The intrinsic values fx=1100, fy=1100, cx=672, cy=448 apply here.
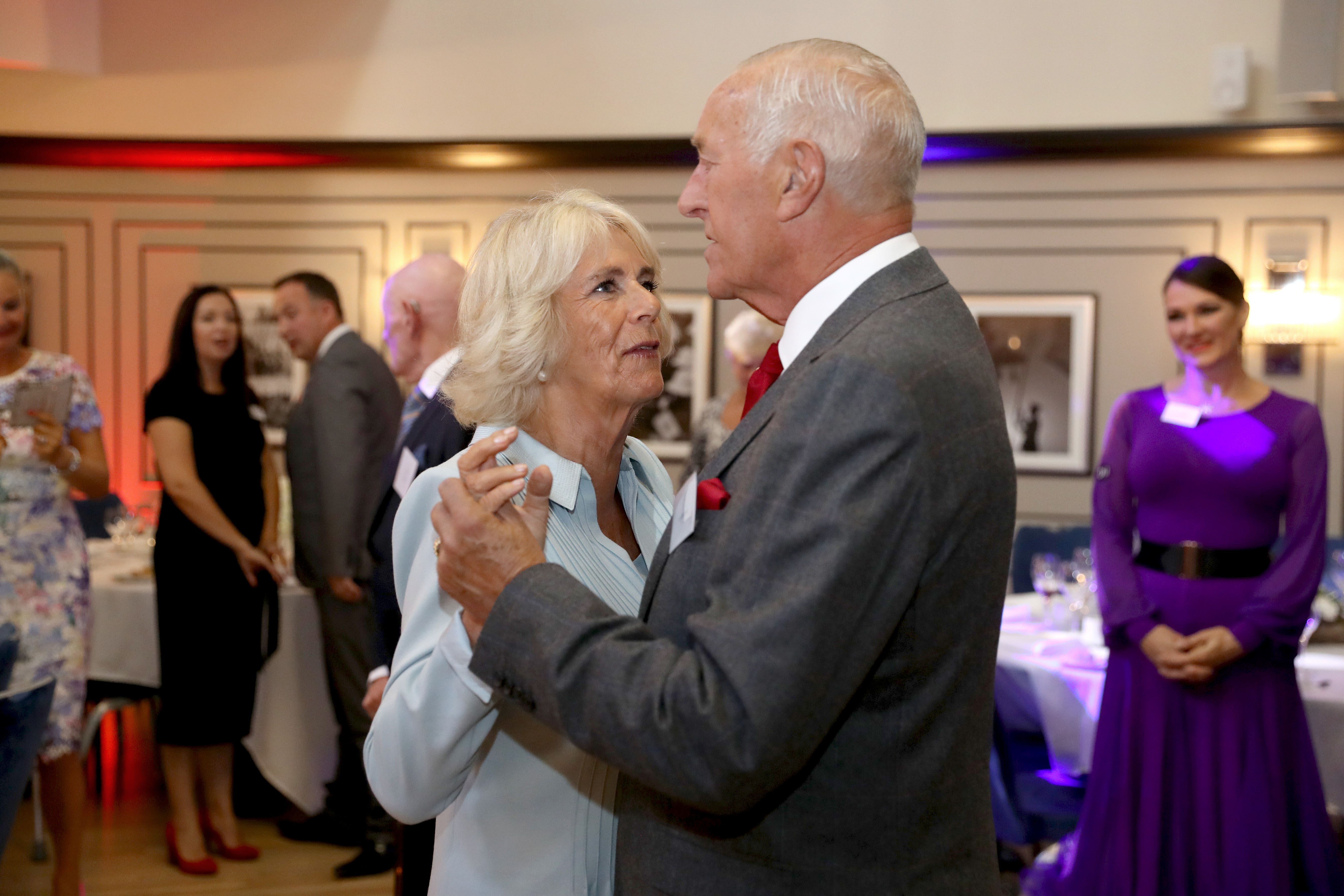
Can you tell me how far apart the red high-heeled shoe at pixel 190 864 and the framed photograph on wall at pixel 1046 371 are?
4454mm

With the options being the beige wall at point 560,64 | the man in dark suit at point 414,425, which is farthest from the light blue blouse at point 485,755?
the beige wall at point 560,64

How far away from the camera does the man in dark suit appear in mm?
2482

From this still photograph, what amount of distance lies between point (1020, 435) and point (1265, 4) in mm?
2591

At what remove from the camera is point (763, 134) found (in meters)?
1.18

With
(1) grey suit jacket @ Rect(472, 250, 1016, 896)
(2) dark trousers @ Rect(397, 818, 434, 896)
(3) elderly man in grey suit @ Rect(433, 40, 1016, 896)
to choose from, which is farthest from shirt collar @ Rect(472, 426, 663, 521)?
(2) dark trousers @ Rect(397, 818, 434, 896)

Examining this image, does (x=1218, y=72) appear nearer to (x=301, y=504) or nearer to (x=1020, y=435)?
(x=1020, y=435)

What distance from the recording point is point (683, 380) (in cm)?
663

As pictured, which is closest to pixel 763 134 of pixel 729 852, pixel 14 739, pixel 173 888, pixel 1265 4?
pixel 729 852

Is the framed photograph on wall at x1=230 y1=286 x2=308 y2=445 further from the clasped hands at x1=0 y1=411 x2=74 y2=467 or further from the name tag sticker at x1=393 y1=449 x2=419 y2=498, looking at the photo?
the name tag sticker at x1=393 y1=449 x2=419 y2=498

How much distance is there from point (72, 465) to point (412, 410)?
49.8 inches

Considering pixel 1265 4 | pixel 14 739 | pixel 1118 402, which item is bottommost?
pixel 14 739

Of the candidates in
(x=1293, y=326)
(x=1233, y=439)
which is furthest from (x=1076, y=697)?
(x=1293, y=326)

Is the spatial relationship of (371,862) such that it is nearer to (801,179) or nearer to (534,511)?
(534,511)

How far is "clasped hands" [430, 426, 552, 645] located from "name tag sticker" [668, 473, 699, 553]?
14cm
